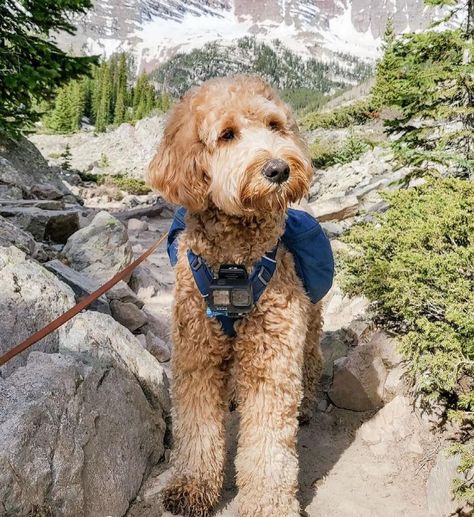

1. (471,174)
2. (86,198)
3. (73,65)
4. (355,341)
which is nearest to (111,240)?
(355,341)

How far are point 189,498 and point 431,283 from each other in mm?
2636

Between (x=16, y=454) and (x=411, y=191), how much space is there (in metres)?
4.70

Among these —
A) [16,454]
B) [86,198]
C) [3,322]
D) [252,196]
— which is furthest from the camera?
[86,198]

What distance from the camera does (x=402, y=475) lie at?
3.87m

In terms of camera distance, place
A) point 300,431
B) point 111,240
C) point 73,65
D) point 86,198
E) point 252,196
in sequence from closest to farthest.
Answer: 1. point 252,196
2. point 300,431
3. point 111,240
4. point 73,65
5. point 86,198

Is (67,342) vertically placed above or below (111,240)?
above

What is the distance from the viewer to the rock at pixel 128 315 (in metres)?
6.00

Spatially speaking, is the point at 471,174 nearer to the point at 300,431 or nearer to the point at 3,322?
the point at 300,431

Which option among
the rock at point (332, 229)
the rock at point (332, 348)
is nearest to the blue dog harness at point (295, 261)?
the rock at point (332, 348)

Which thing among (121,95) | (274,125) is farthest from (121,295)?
(121,95)

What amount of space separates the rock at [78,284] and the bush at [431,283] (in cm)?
279

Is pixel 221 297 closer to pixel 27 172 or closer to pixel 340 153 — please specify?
pixel 27 172

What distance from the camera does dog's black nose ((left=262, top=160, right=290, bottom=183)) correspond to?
272 cm

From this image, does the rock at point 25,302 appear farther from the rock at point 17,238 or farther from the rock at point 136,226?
the rock at point 136,226
